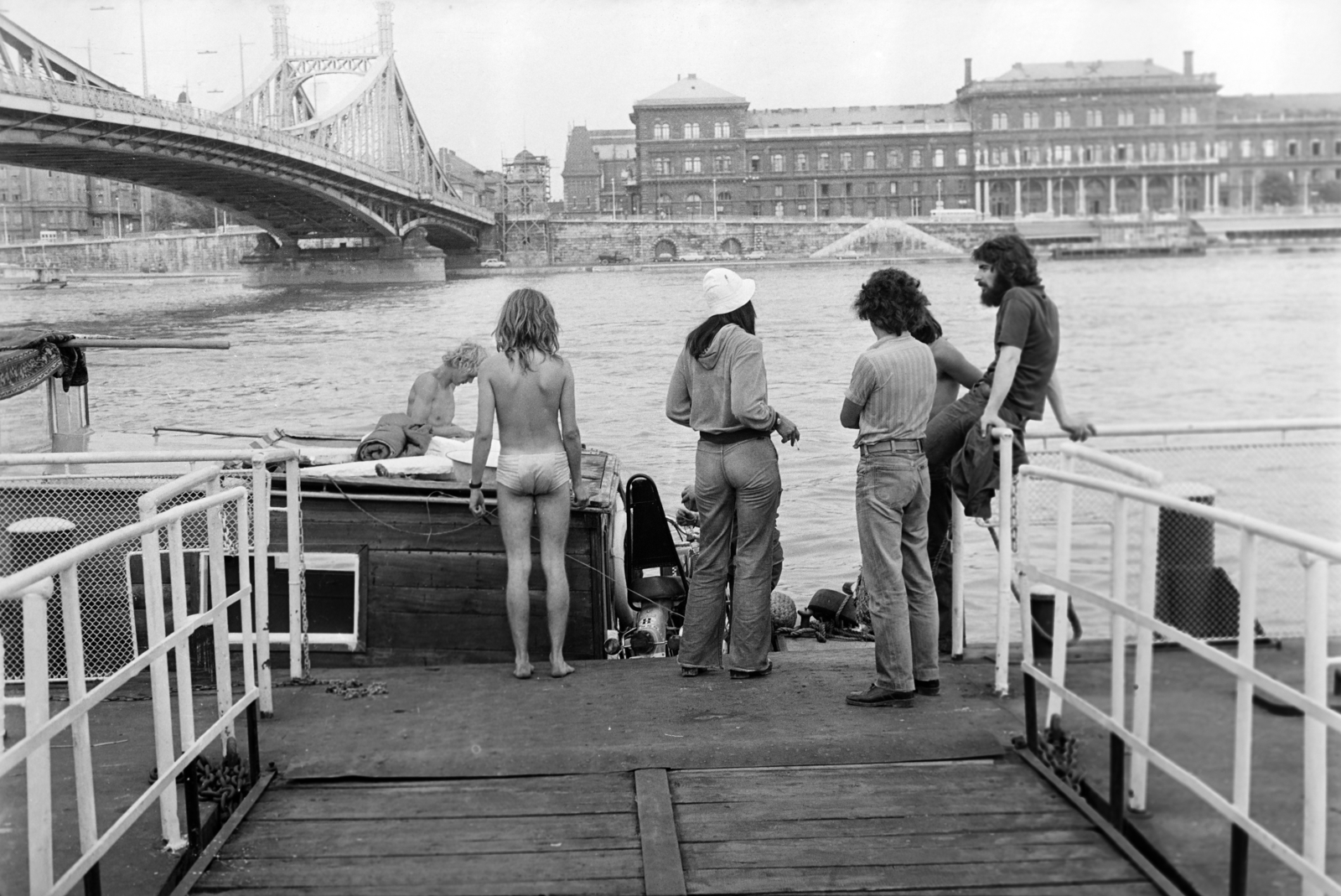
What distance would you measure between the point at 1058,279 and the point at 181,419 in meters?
30.9

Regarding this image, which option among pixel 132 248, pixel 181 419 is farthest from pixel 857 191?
pixel 181 419

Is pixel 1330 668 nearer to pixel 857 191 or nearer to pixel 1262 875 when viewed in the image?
pixel 1262 875

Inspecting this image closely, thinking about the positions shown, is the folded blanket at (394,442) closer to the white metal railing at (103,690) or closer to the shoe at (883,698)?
the white metal railing at (103,690)

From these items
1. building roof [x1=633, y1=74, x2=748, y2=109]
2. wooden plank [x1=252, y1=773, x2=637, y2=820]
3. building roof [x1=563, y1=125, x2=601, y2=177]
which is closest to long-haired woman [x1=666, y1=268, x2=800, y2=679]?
wooden plank [x1=252, y1=773, x2=637, y2=820]

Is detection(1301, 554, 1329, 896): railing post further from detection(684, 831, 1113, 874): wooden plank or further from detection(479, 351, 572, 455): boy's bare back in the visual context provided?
detection(479, 351, 572, 455): boy's bare back

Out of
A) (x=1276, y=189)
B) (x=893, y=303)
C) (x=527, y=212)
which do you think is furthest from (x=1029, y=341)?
(x=527, y=212)

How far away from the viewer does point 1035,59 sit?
51.5 m

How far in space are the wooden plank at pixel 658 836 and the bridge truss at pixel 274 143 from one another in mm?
18377

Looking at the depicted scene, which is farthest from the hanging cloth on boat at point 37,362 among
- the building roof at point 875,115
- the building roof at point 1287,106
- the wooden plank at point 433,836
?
the building roof at point 875,115

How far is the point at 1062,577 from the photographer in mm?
2889

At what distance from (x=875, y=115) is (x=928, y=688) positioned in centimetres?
5736

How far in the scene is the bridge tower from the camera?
111 feet

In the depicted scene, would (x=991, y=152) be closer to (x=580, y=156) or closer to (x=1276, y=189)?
(x=580, y=156)

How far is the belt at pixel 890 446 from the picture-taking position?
132 inches
